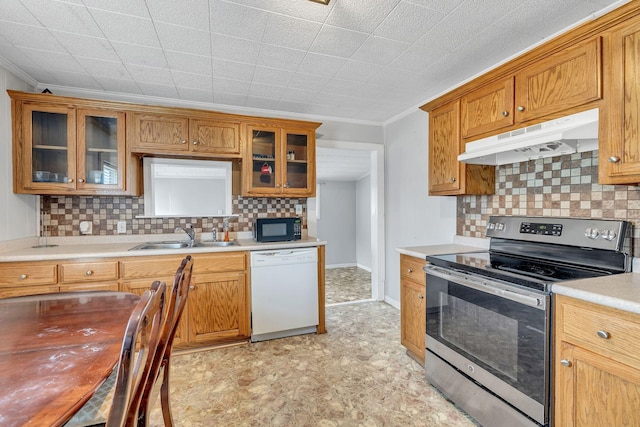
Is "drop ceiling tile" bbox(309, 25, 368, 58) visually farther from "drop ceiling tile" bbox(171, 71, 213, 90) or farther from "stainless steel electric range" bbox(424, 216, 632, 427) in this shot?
"stainless steel electric range" bbox(424, 216, 632, 427)

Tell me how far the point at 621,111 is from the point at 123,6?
8.71 ft

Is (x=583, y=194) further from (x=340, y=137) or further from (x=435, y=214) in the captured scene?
(x=340, y=137)

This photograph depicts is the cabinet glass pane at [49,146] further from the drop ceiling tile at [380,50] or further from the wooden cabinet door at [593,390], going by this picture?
the wooden cabinet door at [593,390]

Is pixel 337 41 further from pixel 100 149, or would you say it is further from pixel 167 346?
pixel 100 149

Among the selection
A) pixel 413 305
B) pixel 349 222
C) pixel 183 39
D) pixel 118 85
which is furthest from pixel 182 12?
pixel 349 222

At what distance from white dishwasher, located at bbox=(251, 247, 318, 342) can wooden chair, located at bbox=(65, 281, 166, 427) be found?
1625mm

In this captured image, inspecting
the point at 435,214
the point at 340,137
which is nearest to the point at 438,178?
the point at 435,214

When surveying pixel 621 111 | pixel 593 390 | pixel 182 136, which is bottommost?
pixel 593 390

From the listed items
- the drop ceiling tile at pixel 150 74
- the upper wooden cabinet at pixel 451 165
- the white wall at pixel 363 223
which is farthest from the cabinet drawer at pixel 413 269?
the white wall at pixel 363 223

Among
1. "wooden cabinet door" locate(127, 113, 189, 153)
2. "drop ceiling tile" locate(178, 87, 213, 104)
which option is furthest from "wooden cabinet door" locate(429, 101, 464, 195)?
"wooden cabinet door" locate(127, 113, 189, 153)

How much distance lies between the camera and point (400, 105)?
3.34 m

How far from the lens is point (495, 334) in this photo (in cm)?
165

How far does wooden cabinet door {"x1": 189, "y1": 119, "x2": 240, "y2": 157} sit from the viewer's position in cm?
285

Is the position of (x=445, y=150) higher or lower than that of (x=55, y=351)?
higher
